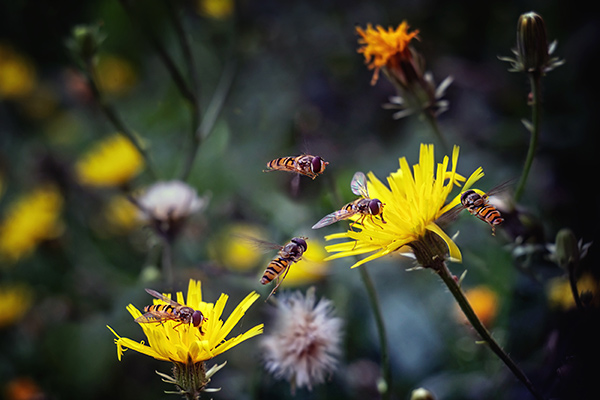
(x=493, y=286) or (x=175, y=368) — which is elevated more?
(x=493, y=286)

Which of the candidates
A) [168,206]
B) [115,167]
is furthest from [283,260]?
[115,167]

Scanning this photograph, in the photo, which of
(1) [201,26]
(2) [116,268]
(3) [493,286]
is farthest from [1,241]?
(3) [493,286]

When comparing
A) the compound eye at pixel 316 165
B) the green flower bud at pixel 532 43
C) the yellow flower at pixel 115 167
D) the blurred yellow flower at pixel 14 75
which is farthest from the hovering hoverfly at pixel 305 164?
the blurred yellow flower at pixel 14 75

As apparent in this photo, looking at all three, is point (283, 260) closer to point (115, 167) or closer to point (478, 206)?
point (478, 206)

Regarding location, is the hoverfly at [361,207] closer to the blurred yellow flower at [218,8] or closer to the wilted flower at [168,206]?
the wilted flower at [168,206]

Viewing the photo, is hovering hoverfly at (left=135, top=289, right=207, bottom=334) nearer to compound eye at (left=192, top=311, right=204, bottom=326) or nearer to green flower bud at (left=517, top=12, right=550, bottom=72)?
compound eye at (left=192, top=311, right=204, bottom=326)

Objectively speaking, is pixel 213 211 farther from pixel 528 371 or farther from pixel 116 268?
pixel 528 371
